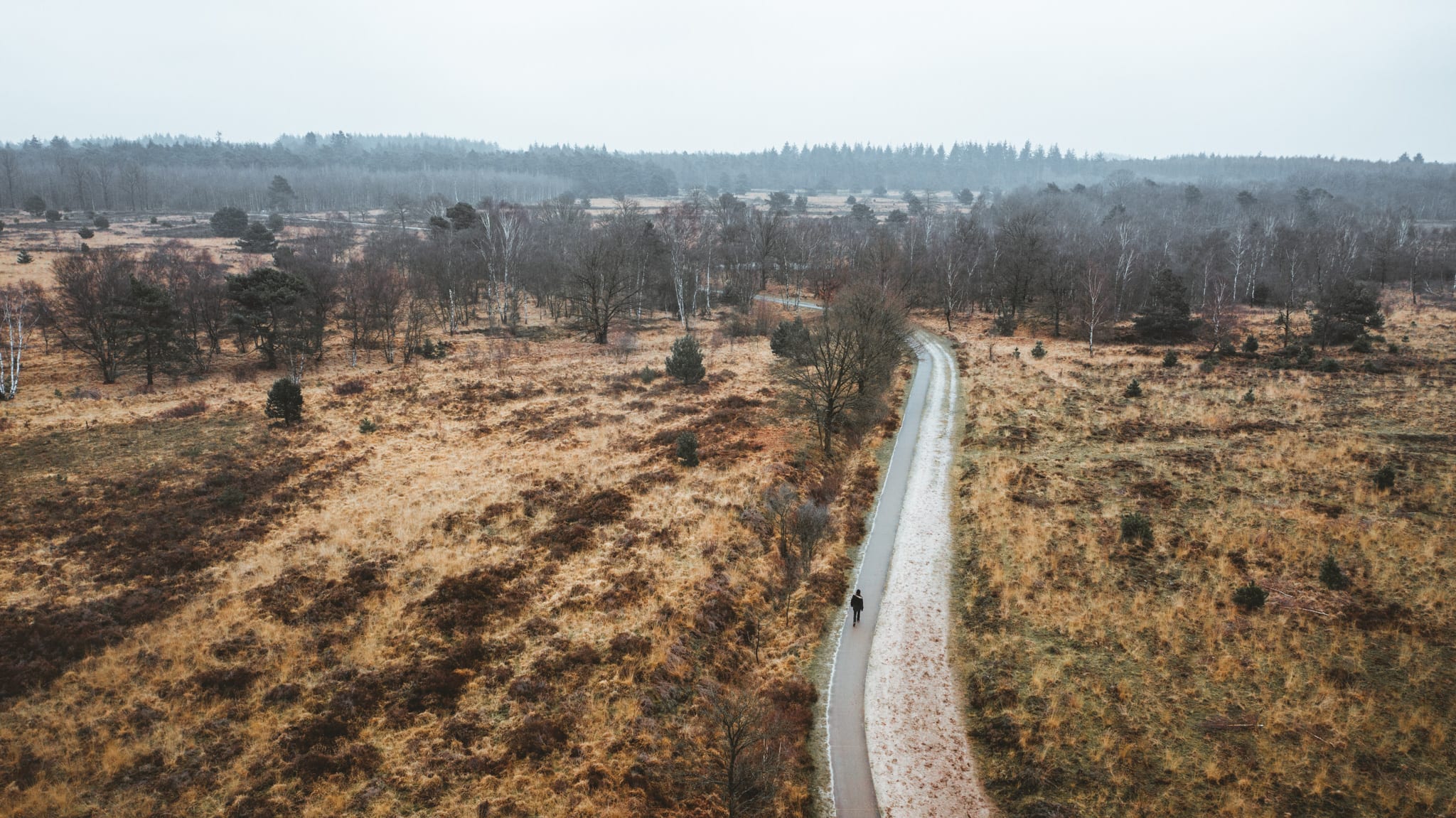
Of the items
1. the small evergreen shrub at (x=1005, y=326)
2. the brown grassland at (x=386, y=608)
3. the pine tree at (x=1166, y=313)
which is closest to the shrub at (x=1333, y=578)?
the brown grassland at (x=386, y=608)

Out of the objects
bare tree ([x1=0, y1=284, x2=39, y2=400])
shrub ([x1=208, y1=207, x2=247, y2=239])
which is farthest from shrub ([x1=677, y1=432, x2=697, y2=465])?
shrub ([x1=208, y1=207, x2=247, y2=239])

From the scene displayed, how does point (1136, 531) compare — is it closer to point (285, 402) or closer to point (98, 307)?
point (285, 402)

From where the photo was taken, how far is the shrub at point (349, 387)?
150 feet

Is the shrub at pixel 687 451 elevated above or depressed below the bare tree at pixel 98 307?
below

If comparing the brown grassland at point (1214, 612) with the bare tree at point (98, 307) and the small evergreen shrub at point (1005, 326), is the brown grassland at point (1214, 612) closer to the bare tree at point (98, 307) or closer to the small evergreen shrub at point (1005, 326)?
the small evergreen shrub at point (1005, 326)

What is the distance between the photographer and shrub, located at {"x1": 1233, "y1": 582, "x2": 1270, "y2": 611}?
22.1 metres

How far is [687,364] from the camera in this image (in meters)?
50.8

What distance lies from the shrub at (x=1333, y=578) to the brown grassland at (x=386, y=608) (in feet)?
53.5

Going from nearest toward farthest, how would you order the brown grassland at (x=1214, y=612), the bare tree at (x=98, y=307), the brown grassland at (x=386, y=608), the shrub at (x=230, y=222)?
the brown grassland at (x=386, y=608) → the brown grassland at (x=1214, y=612) → the bare tree at (x=98, y=307) → the shrub at (x=230, y=222)

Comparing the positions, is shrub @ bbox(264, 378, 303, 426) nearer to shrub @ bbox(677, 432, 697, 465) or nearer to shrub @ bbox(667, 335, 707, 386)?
shrub @ bbox(677, 432, 697, 465)

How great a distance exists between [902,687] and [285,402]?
121ft

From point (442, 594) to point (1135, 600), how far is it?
2388cm

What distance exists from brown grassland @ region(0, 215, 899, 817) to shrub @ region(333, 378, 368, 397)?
571 cm

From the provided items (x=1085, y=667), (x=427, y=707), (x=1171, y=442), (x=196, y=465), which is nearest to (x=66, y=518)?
(x=196, y=465)
